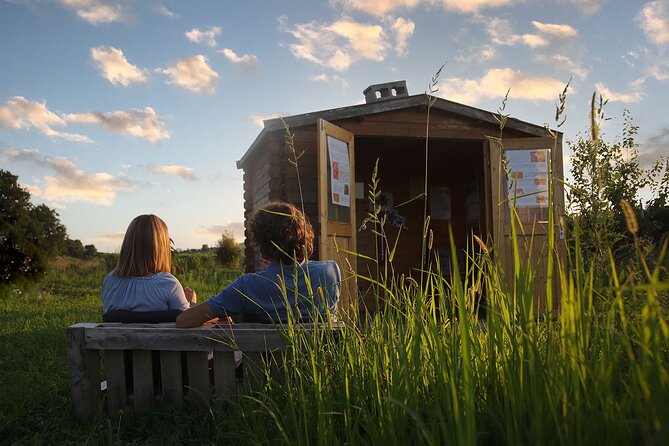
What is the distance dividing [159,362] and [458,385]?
2268mm

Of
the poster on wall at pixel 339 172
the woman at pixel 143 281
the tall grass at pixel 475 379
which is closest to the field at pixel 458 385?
the tall grass at pixel 475 379

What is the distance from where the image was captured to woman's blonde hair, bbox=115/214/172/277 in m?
3.38

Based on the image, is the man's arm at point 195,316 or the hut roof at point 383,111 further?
the hut roof at point 383,111

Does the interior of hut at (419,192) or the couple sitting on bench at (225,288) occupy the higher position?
the interior of hut at (419,192)

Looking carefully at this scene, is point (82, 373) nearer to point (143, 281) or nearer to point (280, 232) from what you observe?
point (143, 281)

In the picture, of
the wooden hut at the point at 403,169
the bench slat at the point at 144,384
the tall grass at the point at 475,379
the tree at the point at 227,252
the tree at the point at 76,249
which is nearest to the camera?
the tall grass at the point at 475,379

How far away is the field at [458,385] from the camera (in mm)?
1204

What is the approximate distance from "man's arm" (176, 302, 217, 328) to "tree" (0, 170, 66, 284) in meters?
13.3

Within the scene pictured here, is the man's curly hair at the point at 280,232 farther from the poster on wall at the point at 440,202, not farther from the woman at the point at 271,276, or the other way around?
the poster on wall at the point at 440,202

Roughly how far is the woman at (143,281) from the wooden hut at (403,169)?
2761 millimetres

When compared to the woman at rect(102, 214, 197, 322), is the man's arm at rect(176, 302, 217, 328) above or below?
below

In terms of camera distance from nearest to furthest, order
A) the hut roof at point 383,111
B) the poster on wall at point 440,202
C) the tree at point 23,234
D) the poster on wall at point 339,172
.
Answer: the poster on wall at point 339,172, the hut roof at point 383,111, the poster on wall at point 440,202, the tree at point 23,234

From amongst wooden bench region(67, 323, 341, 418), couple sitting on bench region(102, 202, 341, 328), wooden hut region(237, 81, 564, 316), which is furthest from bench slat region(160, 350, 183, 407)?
wooden hut region(237, 81, 564, 316)

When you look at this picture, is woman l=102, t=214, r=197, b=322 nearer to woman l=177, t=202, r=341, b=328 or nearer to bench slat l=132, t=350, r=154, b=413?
bench slat l=132, t=350, r=154, b=413
